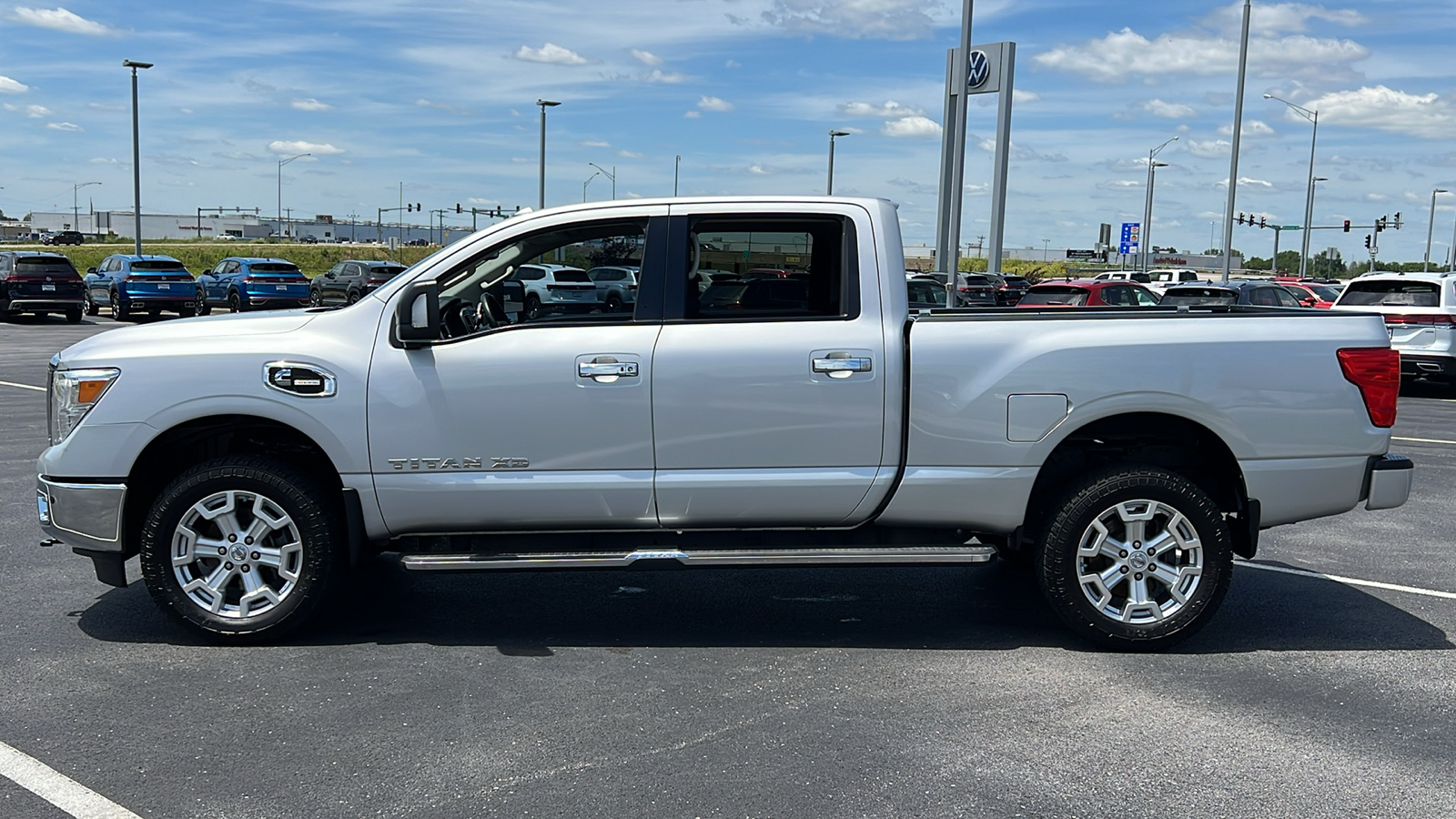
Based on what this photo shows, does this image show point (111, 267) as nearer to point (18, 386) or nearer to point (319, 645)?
point (18, 386)

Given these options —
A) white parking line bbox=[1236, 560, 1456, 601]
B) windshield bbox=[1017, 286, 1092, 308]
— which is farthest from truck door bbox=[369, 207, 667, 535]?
windshield bbox=[1017, 286, 1092, 308]

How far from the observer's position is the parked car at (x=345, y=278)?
3562 cm

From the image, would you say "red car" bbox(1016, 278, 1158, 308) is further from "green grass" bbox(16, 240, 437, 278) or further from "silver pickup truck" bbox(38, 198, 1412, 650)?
"green grass" bbox(16, 240, 437, 278)

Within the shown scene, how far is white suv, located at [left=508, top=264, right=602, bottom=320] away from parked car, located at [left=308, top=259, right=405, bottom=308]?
30.5 metres

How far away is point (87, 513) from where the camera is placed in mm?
5441

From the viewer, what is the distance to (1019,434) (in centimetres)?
547

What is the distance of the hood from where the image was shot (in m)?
A: 5.48

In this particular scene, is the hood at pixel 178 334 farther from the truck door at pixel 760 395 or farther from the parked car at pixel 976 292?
the parked car at pixel 976 292

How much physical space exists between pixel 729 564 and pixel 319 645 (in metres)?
1.91

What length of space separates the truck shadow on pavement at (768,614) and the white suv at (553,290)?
1257 mm

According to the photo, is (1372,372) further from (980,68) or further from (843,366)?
(980,68)

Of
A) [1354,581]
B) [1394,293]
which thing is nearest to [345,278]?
[1394,293]

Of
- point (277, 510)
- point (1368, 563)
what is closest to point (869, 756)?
point (277, 510)

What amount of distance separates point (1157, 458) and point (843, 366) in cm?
168
